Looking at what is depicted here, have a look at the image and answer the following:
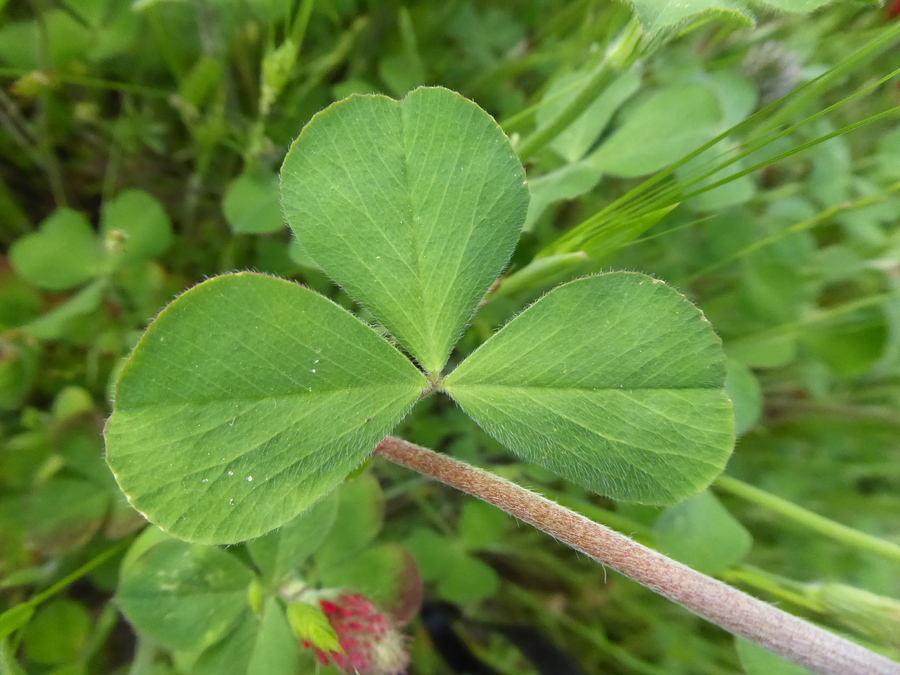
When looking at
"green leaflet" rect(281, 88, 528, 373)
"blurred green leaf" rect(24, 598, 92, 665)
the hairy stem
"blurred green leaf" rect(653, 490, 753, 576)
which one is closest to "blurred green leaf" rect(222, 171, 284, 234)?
"green leaflet" rect(281, 88, 528, 373)

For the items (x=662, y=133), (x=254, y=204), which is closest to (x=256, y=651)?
(x=254, y=204)

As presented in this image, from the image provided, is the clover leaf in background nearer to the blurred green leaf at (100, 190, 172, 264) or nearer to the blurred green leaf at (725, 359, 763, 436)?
the blurred green leaf at (100, 190, 172, 264)

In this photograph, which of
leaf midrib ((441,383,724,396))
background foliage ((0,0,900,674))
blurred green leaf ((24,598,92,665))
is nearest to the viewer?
leaf midrib ((441,383,724,396))

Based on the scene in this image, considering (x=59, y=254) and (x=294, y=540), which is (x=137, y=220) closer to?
(x=59, y=254)

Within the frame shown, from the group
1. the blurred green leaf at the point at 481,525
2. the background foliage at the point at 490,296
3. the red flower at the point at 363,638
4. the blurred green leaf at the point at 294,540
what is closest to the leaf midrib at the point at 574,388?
the background foliage at the point at 490,296

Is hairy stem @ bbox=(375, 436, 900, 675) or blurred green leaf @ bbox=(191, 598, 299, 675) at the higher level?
hairy stem @ bbox=(375, 436, 900, 675)

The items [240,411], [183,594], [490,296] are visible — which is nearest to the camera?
[240,411]
